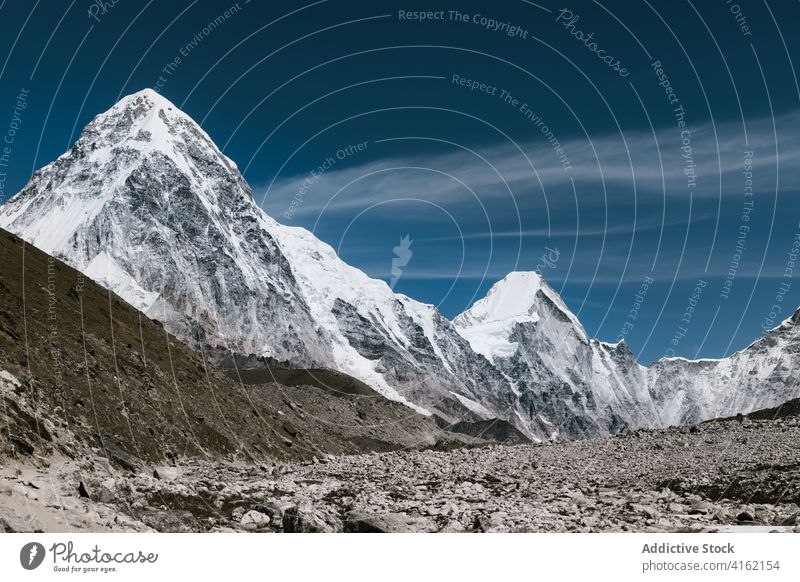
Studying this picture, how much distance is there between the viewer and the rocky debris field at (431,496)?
2658 centimetres

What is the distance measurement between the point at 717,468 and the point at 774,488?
9.58 metres

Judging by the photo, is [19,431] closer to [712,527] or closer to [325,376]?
[712,527]

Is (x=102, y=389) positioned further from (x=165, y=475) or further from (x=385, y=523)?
(x=385, y=523)

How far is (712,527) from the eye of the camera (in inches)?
1053

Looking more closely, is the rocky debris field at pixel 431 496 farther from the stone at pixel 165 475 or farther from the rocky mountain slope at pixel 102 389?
the rocky mountain slope at pixel 102 389

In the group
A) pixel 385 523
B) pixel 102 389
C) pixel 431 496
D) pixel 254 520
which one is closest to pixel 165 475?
pixel 254 520

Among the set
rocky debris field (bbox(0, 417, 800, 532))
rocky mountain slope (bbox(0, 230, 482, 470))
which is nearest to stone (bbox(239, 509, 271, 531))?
rocky debris field (bbox(0, 417, 800, 532))

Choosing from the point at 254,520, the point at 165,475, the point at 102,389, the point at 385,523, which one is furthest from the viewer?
the point at 102,389

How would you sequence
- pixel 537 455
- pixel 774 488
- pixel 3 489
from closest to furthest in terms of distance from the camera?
pixel 3 489 < pixel 774 488 < pixel 537 455

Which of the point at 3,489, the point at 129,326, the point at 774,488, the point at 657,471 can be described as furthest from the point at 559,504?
the point at 129,326

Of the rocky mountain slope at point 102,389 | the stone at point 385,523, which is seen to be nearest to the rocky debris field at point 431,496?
the stone at point 385,523

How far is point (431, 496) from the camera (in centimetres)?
3681

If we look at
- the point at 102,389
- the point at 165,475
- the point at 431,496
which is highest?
the point at 102,389

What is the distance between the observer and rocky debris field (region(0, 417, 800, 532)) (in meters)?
26.6
